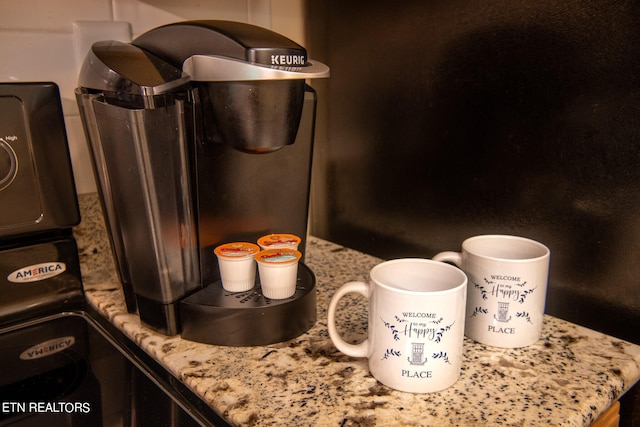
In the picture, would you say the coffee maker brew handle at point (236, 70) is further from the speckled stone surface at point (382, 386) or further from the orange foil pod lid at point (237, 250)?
the speckled stone surface at point (382, 386)

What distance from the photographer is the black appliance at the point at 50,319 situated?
1.70 feet

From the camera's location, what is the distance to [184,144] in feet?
1.91

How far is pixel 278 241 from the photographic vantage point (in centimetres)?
67

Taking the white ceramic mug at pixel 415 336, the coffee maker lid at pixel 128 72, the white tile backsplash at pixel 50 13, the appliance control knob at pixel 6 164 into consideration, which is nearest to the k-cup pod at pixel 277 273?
the white ceramic mug at pixel 415 336

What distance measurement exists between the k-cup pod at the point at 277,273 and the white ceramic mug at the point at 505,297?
0.65 ft

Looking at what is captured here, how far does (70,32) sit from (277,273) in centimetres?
46

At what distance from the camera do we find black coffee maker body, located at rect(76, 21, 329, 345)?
0.54m

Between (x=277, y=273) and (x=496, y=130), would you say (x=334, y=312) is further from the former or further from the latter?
(x=496, y=130)

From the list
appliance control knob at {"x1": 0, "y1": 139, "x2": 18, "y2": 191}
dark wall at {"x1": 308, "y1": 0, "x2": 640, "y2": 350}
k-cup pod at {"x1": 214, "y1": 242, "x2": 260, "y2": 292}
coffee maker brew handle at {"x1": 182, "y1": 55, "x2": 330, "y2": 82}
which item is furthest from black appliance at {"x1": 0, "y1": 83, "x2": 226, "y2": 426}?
dark wall at {"x1": 308, "y1": 0, "x2": 640, "y2": 350}

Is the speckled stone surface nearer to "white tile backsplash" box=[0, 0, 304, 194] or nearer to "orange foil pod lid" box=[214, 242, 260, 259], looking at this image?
"orange foil pod lid" box=[214, 242, 260, 259]

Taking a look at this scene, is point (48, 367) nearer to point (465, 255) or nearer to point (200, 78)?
point (200, 78)

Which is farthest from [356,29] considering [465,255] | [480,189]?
[465,255]

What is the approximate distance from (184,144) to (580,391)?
0.48 m

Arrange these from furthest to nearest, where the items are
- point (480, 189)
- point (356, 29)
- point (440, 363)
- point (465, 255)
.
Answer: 1. point (356, 29)
2. point (480, 189)
3. point (465, 255)
4. point (440, 363)
